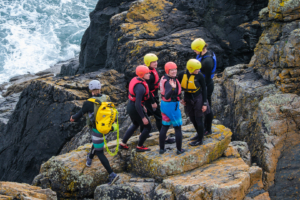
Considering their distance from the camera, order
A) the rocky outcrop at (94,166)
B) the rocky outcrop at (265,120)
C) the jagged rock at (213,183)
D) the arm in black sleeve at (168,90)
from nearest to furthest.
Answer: the jagged rock at (213,183) < the arm in black sleeve at (168,90) < the rocky outcrop at (94,166) < the rocky outcrop at (265,120)

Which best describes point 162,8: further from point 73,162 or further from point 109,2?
point 73,162

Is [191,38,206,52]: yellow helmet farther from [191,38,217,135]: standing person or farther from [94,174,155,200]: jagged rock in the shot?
[94,174,155,200]: jagged rock

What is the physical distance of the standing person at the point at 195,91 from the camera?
19.1 feet

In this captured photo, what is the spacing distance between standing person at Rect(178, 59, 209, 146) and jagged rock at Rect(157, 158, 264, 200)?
0.99 m

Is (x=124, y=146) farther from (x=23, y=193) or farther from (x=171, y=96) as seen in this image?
(x=23, y=193)

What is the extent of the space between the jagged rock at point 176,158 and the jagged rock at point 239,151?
19 centimetres

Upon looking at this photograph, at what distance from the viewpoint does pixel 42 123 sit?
10.9m

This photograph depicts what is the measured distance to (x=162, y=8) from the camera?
44.2ft

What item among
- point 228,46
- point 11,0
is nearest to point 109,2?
point 228,46

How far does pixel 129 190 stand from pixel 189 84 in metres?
2.77

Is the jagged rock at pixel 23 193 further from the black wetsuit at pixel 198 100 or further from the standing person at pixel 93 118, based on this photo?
the black wetsuit at pixel 198 100

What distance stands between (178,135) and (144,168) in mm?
1186

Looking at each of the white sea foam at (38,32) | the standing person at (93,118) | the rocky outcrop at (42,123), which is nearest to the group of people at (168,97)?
the standing person at (93,118)

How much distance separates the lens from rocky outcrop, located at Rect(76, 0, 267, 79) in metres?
12.1
